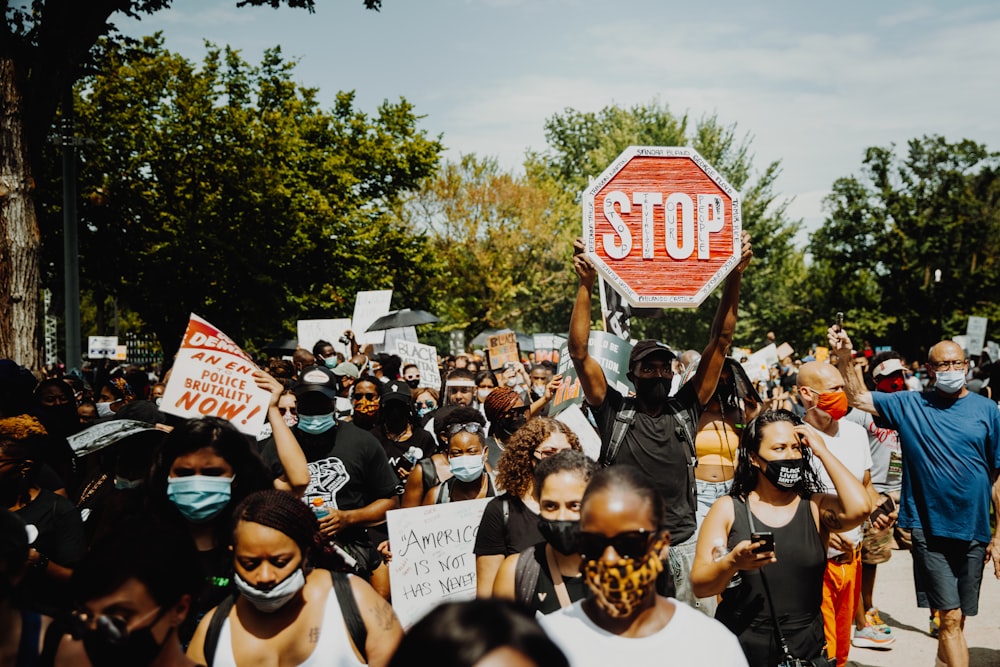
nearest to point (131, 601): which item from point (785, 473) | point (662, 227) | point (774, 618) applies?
point (774, 618)

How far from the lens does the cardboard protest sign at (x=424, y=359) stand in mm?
12766

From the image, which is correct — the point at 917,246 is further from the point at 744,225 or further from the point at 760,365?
the point at 760,365

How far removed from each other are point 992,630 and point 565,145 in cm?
5540

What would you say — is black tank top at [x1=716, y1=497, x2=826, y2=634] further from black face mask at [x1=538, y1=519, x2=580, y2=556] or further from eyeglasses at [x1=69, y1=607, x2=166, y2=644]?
eyeglasses at [x1=69, y1=607, x2=166, y2=644]

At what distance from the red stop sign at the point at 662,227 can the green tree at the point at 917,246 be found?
43.5 meters

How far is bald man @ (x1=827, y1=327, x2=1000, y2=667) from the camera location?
18.0ft

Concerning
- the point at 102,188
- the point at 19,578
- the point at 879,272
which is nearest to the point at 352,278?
the point at 102,188

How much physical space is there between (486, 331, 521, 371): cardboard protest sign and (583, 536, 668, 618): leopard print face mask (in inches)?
468

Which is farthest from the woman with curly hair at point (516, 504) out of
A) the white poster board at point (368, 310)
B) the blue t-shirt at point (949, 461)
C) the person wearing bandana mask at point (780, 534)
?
the white poster board at point (368, 310)

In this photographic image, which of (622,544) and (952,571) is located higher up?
(622,544)

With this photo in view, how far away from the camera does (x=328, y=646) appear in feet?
9.73

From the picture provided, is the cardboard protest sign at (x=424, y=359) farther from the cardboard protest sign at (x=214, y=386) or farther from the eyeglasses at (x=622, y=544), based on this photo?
the eyeglasses at (x=622, y=544)

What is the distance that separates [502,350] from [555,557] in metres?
11.2

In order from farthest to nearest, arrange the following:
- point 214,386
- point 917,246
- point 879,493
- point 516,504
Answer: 1. point 917,246
2. point 879,493
3. point 214,386
4. point 516,504
